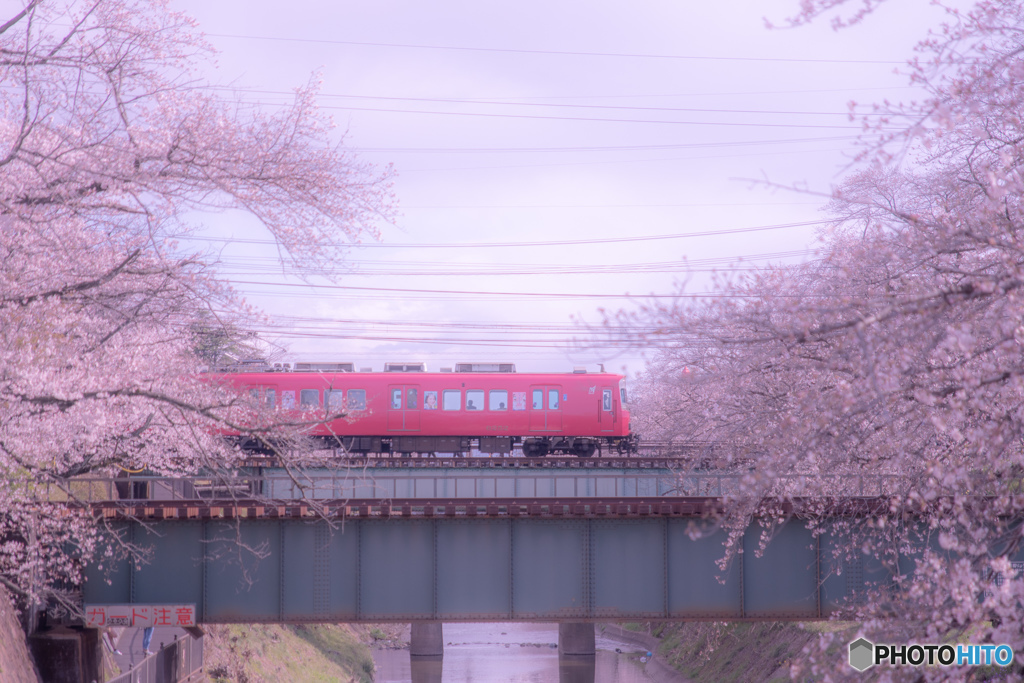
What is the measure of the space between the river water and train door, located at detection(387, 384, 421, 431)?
1686 cm

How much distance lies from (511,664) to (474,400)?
21386 mm

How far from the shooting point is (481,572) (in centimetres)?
1712

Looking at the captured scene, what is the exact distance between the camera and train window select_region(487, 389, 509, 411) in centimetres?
3058

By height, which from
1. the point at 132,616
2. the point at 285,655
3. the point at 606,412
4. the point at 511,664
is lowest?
the point at 511,664

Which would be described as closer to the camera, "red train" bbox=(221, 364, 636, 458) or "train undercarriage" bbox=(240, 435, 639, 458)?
"red train" bbox=(221, 364, 636, 458)

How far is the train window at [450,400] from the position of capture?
3055 centimetres

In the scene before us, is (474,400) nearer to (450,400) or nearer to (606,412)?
(450,400)

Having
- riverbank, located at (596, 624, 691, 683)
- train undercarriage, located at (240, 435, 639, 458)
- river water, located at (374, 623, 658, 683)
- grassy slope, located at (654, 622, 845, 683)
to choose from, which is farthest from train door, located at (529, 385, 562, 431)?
river water, located at (374, 623, 658, 683)

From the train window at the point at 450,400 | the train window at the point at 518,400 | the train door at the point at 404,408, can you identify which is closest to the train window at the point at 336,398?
the train door at the point at 404,408

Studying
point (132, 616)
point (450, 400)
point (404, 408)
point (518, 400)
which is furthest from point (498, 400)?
point (132, 616)

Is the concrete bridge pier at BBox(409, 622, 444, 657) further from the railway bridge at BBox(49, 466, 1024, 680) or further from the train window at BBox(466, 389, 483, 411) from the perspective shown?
the railway bridge at BBox(49, 466, 1024, 680)

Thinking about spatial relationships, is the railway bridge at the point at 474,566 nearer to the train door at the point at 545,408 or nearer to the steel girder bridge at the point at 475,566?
the steel girder bridge at the point at 475,566

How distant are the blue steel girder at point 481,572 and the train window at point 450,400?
526 inches

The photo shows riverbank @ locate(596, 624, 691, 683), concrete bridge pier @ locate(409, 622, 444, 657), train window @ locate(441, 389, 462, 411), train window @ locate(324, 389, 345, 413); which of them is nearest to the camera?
train window @ locate(324, 389, 345, 413)
